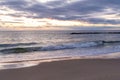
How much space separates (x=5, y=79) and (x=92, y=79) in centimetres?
273

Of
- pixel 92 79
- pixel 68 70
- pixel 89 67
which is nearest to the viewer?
pixel 92 79

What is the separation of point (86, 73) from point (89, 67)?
146 cm

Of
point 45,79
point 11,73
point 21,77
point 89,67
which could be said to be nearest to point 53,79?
point 45,79

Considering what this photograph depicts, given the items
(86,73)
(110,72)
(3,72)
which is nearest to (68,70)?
(86,73)

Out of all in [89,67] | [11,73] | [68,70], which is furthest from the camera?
[89,67]

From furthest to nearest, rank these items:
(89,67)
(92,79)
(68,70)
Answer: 1. (89,67)
2. (68,70)
3. (92,79)

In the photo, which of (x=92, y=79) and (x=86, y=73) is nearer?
(x=92, y=79)

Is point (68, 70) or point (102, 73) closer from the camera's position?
point (102, 73)

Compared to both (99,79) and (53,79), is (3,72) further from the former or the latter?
(99,79)

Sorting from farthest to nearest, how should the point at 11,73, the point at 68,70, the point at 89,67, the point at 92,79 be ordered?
the point at 89,67 → the point at 68,70 → the point at 11,73 → the point at 92,79

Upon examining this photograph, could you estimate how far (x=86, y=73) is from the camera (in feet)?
33.2

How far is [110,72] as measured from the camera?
10180 millimetres

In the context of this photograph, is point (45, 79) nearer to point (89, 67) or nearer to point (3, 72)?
point (3, 72)

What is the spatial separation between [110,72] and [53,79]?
2.30 m
